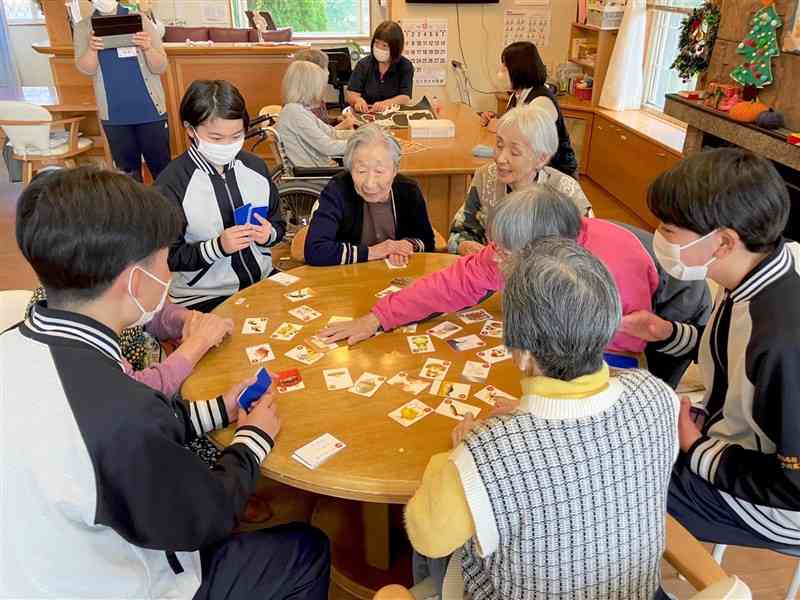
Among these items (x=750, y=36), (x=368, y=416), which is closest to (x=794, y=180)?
(x=750, y=36)

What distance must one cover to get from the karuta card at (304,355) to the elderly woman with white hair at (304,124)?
7.56ft

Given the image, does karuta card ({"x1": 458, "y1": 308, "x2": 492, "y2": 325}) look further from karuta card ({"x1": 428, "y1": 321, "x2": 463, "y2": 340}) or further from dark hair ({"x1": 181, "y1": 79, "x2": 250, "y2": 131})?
dark hair ({"x1": 181, "y1": 79, "x2": 250, "y2": 131})

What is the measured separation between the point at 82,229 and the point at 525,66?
338cm

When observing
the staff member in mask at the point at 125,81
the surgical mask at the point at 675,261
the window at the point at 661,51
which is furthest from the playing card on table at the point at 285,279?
the window at the point at 661,51

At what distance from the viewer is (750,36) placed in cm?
381

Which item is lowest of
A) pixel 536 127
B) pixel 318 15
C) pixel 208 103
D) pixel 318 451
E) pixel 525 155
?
pixel 318 451

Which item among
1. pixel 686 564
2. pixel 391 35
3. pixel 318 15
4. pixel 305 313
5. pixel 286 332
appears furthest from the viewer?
pixel 318 15

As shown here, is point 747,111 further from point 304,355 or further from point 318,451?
point 318,451

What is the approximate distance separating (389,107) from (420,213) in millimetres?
2890

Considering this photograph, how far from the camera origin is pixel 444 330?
196cm

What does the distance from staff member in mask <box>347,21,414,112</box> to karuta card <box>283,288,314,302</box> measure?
11.1 ft

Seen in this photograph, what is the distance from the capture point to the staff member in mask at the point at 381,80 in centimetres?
527

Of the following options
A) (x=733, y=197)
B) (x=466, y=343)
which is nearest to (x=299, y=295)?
(x=466, y=343)

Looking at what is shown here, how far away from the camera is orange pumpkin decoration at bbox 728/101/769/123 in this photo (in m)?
3.78
